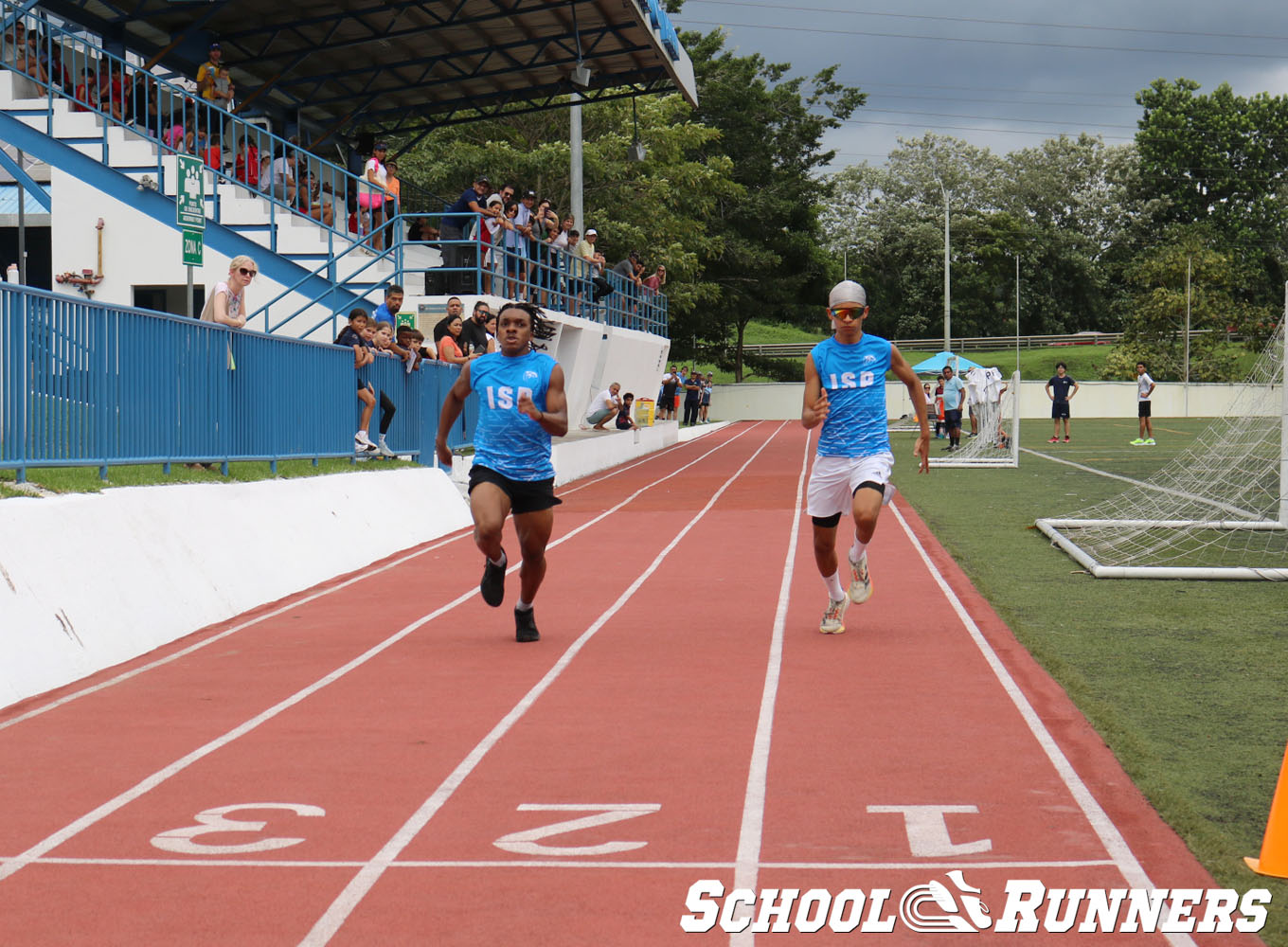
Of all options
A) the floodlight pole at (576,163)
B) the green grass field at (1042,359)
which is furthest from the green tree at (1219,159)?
the floodlight pole at (576,163)

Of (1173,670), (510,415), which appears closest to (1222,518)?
(1173,670)

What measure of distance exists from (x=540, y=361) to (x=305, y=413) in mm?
6398

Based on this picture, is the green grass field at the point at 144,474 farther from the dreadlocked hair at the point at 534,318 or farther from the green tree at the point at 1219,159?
the green tree at the point at 1219,159

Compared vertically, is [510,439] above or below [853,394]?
below

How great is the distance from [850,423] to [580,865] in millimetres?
5054

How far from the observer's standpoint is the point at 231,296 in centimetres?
1352

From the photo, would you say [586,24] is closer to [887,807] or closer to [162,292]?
[162,292]

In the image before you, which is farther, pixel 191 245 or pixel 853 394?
pixel 191 245

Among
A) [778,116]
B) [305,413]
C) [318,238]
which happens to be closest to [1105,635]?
[305,413]

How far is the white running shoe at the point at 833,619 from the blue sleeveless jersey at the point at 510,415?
2058 mm

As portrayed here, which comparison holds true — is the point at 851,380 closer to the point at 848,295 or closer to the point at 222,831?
the point at 848,295

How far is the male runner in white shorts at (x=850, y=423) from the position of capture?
9258 mm

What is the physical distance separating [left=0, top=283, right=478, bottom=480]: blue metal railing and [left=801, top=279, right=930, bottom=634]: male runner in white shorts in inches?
186

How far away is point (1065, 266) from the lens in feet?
294
